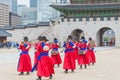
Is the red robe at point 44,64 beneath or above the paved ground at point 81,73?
above

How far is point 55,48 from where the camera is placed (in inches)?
761

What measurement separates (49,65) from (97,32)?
48.5 m

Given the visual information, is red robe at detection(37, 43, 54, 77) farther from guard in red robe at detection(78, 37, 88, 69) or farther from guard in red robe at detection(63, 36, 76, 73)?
guard in red robe at detection(78, 37, 88, 69)

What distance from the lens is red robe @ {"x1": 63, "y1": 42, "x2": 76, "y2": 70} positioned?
16.6 meters

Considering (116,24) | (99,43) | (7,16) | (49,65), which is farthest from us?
(7,16)

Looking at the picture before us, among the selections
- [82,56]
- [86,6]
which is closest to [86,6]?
[86,6]

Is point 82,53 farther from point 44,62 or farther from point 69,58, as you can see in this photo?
point 44,62

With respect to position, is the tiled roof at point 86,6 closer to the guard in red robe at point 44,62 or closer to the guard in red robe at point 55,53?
the guard in red robe at point 55,53

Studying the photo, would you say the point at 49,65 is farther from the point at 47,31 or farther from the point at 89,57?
the point at 47,31

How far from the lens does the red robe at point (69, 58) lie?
54.5 ft

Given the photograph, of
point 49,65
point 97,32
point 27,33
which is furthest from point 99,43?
point 49,65

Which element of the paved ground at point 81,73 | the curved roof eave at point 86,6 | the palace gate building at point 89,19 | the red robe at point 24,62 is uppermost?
the curved roof eave at point 86,6

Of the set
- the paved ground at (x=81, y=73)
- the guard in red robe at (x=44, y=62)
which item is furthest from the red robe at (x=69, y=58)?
the guard in red robe at (x=44, y=62)

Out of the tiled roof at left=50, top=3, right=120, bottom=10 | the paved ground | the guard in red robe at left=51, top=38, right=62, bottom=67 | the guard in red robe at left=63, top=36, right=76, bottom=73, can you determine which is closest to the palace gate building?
Result: the tiled roof at left=50, top=3, right=120, bottom=10
